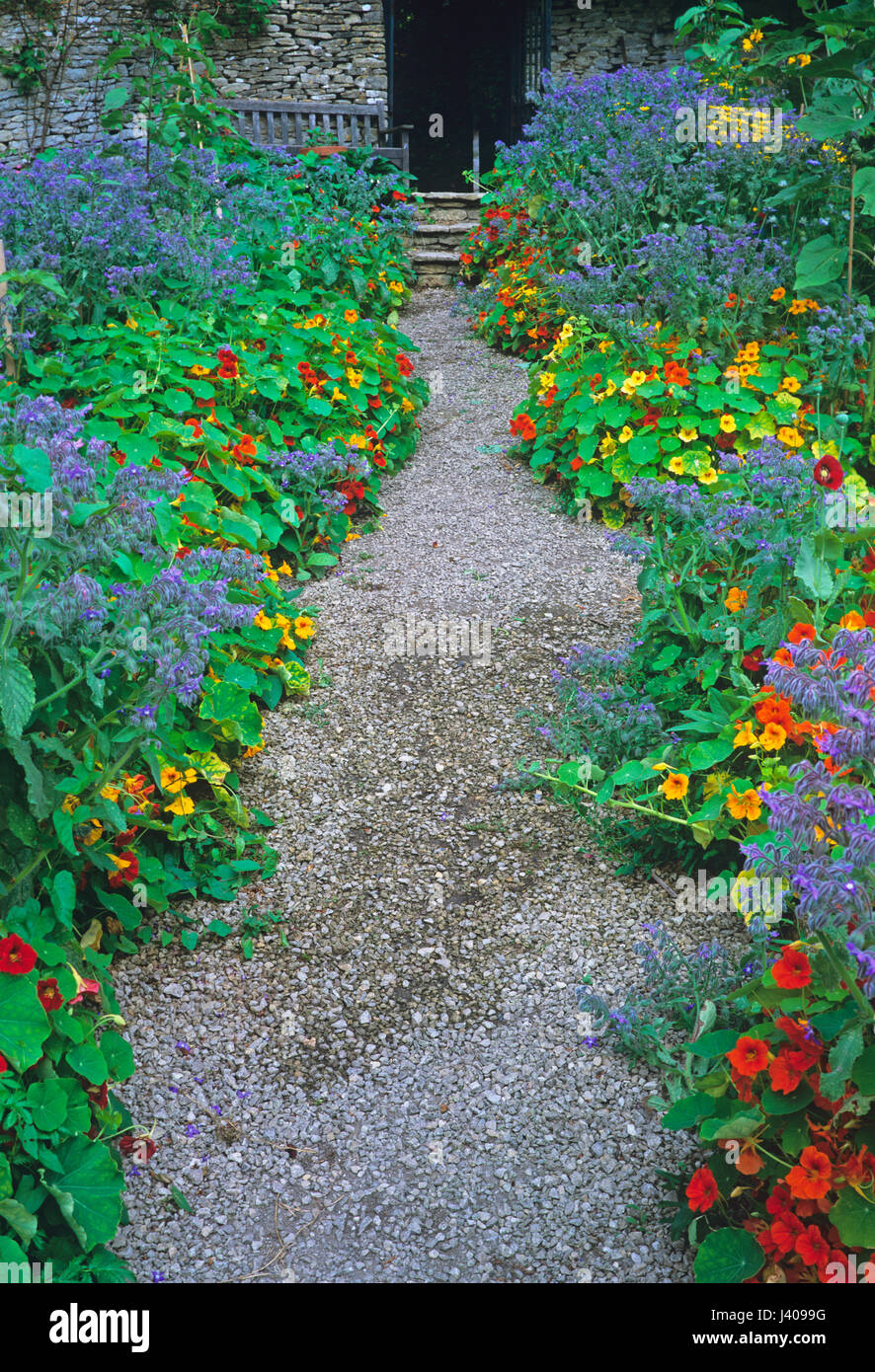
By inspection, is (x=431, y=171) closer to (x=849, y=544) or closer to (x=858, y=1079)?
(x=849, y=544)

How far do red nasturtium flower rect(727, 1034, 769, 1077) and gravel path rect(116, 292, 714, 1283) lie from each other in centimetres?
42

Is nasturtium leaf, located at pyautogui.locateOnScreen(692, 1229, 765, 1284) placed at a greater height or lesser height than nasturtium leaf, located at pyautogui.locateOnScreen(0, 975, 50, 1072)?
lesser

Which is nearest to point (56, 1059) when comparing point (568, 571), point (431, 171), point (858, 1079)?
point (858, 1079)

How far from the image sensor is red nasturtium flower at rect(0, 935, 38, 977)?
1772 millimetres

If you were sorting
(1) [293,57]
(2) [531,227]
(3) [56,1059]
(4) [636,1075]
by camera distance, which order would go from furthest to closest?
(1) [293,57], (2) [531,227], (4) [636,1075], (3) [56,1059]

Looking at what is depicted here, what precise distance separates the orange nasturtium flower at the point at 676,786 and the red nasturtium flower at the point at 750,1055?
33.8 inches

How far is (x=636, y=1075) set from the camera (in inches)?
86.4

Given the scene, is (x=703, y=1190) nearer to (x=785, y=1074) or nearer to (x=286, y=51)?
(x=785, y=1074)

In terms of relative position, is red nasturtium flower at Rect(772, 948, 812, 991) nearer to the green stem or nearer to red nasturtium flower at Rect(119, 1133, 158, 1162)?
the green stem

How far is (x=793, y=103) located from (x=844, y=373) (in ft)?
7.81

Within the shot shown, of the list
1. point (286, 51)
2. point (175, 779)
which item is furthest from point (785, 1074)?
point (286, 51)

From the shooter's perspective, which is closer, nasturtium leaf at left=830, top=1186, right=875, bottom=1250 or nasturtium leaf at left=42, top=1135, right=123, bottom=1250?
nasturtium leaf at left=830, top=1186, right=875, bottom=1250

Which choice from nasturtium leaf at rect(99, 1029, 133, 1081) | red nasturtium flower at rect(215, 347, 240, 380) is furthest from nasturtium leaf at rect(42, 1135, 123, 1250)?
red nasturtium flower at rect(215, 347, 240, 380)

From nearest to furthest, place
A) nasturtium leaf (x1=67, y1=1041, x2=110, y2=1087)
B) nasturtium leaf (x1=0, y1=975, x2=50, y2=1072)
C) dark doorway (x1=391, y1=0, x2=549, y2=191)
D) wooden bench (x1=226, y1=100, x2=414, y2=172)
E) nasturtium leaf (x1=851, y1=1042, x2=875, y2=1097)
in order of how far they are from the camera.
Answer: nasturtium leaf (x1=851, y1=1042, x2=875, y2=1097) → nasturtium leaf (x1=0, y1=975, x2=50, y2=1072) → nasturtium leaf (x1=67, y1=1041, x2=110, y2=1087) → wooden bench (x1=226, y1=100, x2=414, y2=172) → dark doorway (x1=391, y1=0, x2=549, y2=191)
